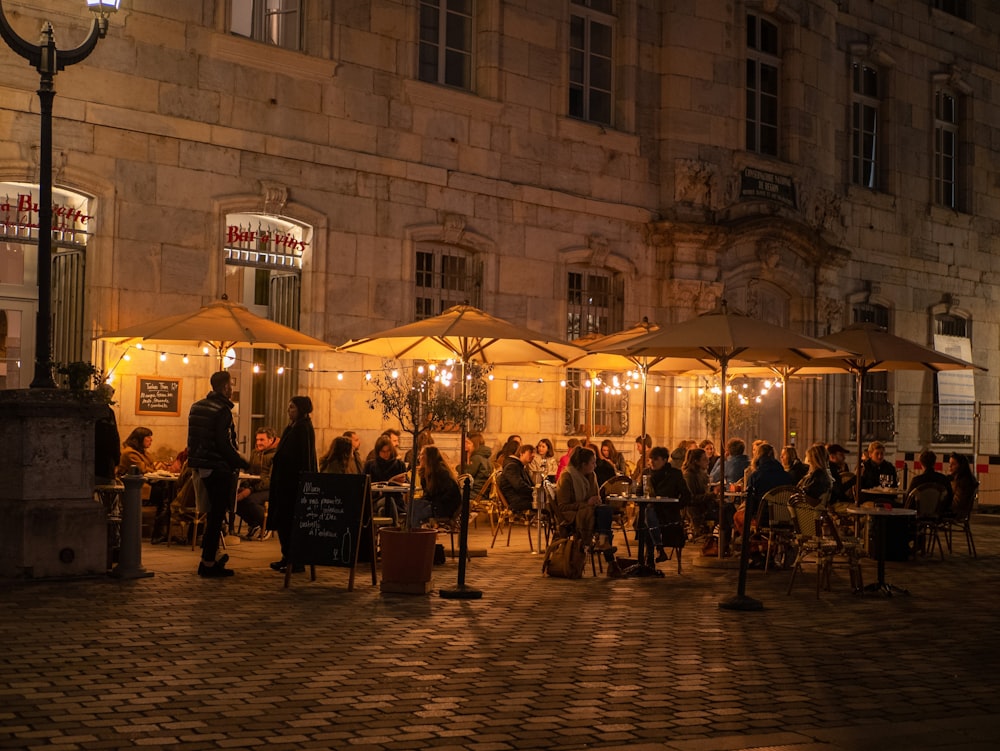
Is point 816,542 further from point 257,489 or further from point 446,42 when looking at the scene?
point 446,42

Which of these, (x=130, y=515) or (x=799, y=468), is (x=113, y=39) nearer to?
(x=130, y=515)

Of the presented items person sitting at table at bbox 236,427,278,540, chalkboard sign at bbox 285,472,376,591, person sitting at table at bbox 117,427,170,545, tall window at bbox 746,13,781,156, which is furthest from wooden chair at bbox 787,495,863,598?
tall window at bbox 746,13,781,156

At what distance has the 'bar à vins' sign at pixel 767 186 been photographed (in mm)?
21906

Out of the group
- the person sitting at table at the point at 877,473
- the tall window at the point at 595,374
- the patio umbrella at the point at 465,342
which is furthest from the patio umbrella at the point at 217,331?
the person sitting at table at the point at 877,473

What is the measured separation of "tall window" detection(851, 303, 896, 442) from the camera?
24.9m

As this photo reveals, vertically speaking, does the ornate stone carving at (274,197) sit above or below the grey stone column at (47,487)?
above

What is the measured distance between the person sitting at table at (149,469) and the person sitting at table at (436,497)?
266 cm

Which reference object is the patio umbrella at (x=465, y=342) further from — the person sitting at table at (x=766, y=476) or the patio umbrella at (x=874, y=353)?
the patio umbrella at (x=874, y=353)

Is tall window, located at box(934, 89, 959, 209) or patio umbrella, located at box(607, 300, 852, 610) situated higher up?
tall window, located at box(934, 89, 959, 209)

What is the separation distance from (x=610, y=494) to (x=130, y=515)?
4.93 metres

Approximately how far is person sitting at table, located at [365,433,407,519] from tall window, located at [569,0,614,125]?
290 inches

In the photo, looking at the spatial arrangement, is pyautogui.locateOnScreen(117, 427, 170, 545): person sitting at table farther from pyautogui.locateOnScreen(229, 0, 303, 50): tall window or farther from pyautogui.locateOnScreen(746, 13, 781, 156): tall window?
pyautogui.locateOnScreen(746, 13, 781, 156): tall window

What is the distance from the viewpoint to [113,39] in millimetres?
14969

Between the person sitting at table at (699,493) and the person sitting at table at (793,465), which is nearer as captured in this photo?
the person sitting at table at (793,465)
